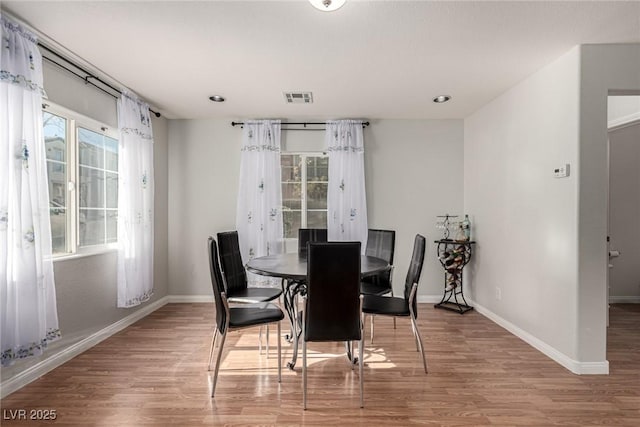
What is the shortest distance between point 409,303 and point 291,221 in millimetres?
2291

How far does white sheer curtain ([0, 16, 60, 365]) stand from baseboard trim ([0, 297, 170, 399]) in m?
0.28

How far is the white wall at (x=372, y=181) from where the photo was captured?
14.7ft

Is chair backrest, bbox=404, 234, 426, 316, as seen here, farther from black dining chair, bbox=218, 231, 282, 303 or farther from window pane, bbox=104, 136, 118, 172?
window pane, bbox=104, 136, 118, 172

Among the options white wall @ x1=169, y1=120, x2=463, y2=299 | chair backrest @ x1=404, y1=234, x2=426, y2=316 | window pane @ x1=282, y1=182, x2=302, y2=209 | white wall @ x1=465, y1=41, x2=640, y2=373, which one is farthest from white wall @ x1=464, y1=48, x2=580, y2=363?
window pane @ x1=282, y1=182, x2=302, y2=209

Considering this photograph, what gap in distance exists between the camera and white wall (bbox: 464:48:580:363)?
2600mm

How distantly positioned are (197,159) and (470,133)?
3.64m

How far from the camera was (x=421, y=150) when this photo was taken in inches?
176

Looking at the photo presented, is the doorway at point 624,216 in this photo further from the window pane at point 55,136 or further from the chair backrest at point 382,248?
the window pane at point 55,136

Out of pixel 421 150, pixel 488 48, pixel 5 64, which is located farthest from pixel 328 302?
pixel 421 150

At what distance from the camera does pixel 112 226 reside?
11.1 ft

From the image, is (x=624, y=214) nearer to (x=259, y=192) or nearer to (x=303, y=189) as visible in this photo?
(x=303, y=189)

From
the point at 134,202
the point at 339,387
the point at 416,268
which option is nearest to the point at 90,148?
the point at 134,202

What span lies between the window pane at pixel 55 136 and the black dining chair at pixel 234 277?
1.44 m

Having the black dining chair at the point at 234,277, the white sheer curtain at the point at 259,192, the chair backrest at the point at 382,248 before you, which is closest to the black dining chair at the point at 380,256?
the chair backrest at the point at 382,248
